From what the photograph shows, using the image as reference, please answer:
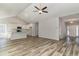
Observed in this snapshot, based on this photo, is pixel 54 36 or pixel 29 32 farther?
pixel 29 32

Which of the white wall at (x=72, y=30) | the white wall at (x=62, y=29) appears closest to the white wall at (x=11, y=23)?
the white wall at (x=62, y=29)

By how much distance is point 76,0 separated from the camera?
165 centimetres

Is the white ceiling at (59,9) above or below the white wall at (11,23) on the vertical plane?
above

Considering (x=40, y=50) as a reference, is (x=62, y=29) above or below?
above

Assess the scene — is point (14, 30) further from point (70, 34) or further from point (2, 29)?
point (70, 34)

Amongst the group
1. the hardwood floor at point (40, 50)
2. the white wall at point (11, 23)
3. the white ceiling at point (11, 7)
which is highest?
the white ceiling at point (11, 7)

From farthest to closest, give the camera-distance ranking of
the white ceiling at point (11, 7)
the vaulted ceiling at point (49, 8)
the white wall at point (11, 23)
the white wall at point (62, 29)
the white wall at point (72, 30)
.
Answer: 1. the white wall at point (11, 23)
2. the white wall at point (62, 29)
3. the white wall at point (72, 30)
4. the vaulted ceiling at point (49, 8)
5. the white ceiling at point (11, 7)

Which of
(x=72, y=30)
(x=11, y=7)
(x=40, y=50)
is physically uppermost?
(x=11, y=7)

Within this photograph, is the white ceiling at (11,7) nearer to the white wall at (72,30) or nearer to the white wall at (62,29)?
the white wall at (62,29)

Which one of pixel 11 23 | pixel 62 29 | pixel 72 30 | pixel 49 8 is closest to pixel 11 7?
pixel 49 8

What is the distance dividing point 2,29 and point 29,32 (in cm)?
413

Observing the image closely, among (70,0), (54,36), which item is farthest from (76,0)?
(54,36)

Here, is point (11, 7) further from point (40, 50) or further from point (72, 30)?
point (72, 30)

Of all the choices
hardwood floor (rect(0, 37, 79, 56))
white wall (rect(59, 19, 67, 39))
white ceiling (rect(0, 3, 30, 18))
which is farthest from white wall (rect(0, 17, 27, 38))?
white wall (rect(59, 19, 67, 39))
